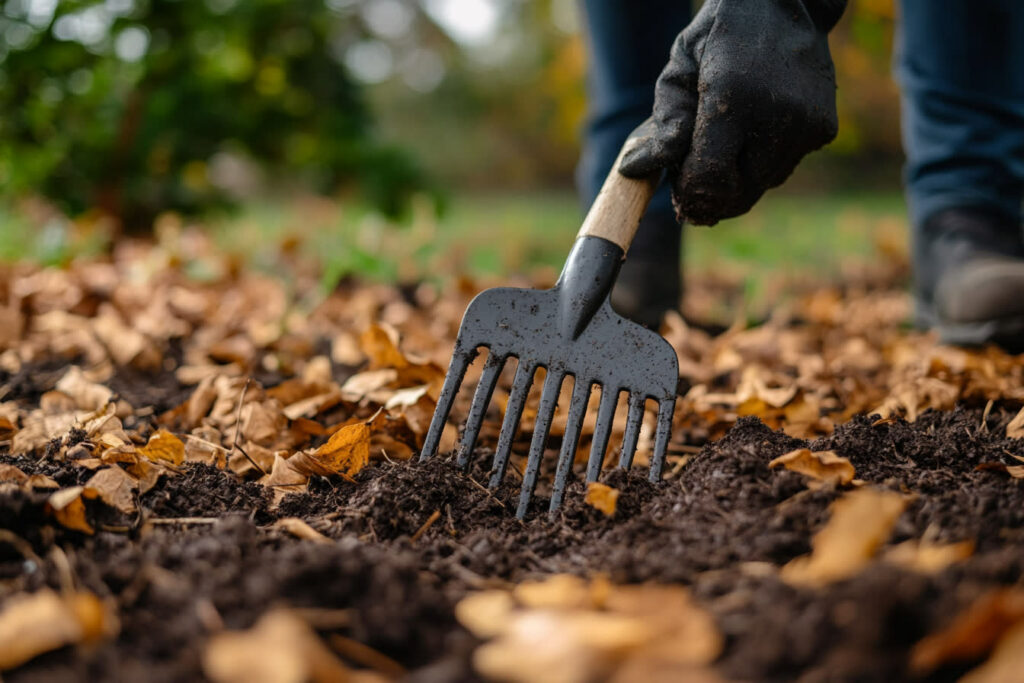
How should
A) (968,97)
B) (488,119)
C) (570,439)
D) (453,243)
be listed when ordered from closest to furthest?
(570,439) < (968,97) < (453,243) < (488,119)

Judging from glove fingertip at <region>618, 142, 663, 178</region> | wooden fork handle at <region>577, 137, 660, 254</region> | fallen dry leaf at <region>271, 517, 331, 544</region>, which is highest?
glove fingertip at <region>618, 142, 663, 178</region>

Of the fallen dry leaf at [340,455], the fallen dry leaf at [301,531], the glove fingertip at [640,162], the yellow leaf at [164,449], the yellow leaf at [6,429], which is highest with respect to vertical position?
the glove fingertip at [640,162]

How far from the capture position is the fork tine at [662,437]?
1.12 metres

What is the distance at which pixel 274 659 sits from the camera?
0.60m

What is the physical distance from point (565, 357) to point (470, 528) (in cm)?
33

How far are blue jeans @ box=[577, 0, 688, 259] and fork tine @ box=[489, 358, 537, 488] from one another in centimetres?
112

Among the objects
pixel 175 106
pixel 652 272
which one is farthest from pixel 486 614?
pixel 175 106

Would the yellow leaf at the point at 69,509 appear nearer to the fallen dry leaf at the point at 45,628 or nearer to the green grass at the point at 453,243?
the fallen dry leaf at the point at 45,628

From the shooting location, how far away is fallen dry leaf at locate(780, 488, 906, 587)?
71cm

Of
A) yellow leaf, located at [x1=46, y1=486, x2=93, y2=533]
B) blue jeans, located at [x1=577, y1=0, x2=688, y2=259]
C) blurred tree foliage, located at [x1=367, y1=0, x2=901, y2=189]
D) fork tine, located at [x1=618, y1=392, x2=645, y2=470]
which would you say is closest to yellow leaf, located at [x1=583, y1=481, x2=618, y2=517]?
fork tine, located at [x1=618, y1=392, x2=645, y2=470]

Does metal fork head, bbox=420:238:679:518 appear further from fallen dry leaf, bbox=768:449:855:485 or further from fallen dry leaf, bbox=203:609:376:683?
fallen dry leaf, bbox=203:609:376:683

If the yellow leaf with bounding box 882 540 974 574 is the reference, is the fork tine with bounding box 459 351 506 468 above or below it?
above

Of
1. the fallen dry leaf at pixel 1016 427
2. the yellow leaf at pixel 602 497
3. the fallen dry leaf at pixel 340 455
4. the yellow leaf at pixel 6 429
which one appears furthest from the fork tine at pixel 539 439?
the yellow leaf at pixel 6 429

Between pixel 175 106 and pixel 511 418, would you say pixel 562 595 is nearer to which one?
pixel 511 418
